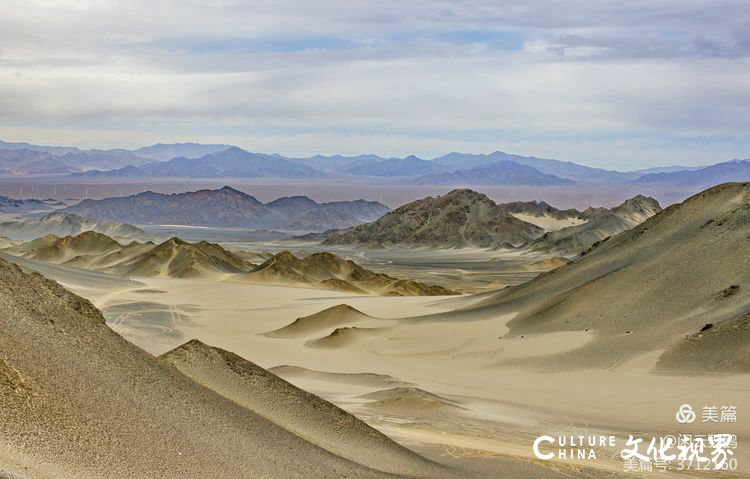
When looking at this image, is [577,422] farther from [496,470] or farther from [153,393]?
[153,393]

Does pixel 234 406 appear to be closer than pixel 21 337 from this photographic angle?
No

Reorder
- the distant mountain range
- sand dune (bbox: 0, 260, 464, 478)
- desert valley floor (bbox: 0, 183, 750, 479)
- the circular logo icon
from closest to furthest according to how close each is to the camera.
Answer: sand dune (bbox: 0, 260, 464, 478)
desert valley floor (bbox: 0, 183, 750, 479)
the circular logo icon
the distant mountain range

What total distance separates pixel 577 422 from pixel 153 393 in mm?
13362

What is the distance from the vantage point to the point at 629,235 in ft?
168

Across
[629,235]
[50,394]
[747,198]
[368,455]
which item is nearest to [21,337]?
[50,394]

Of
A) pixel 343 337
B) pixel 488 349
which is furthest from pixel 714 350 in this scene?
pixel 343 337

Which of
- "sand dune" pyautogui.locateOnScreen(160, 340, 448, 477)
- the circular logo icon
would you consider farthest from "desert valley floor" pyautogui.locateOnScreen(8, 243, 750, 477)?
"sand dune" pyautogui.locateOnScreen(160, 340, 448, 477)

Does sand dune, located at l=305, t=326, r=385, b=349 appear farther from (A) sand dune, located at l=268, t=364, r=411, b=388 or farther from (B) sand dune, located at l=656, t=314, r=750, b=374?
(B) sand dune, located at l=656, t=314, r=750, b=374

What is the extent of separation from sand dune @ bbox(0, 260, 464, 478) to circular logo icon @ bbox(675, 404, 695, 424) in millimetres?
10025

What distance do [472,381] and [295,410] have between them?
16073 mm

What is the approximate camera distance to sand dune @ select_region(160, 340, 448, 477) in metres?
15.5

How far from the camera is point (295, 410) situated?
54.7ft

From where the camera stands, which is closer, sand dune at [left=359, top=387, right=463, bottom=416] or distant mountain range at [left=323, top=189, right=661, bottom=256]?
sand dune at [left=359, top=387, right=463, bottom=416]

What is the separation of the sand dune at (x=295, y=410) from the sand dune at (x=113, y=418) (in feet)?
0.16
